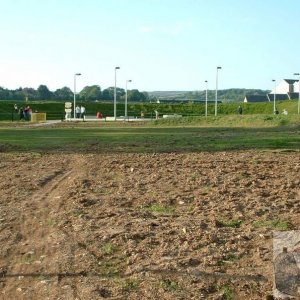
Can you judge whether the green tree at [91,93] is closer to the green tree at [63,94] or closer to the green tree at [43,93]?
the green tree at [63,94]

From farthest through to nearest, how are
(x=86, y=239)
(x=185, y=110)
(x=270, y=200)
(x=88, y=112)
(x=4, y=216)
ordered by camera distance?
(x=185, y=110) < (x=88, y=112) < (x=270, y=200) < (x=4, y=216) < (x=86, y=239)

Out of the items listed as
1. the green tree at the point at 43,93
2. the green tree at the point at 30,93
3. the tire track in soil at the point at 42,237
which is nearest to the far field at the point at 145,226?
the tire track in soil at the point at 42,237

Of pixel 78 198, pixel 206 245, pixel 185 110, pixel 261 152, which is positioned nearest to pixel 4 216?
pixel 78 198

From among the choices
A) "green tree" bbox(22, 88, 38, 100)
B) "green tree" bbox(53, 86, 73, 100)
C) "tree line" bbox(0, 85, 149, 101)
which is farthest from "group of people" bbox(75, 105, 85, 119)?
"green tree" bbox(53, 86, 73, 100)

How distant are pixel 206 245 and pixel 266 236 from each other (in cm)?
86

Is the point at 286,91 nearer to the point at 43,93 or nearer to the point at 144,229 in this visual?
the point at 43,93

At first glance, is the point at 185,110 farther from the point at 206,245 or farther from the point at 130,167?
the point at 206,245

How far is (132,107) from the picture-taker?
334 ft

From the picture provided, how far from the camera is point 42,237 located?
8.95 meters

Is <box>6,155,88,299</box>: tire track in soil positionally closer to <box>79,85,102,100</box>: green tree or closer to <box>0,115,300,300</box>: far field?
<box>0,115,300,300</box>: far field

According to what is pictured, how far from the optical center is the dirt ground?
680 cm

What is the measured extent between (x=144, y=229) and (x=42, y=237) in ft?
4.36

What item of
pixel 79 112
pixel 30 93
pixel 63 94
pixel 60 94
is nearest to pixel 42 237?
pixel 79 112

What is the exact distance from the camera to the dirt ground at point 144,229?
22.3ft
